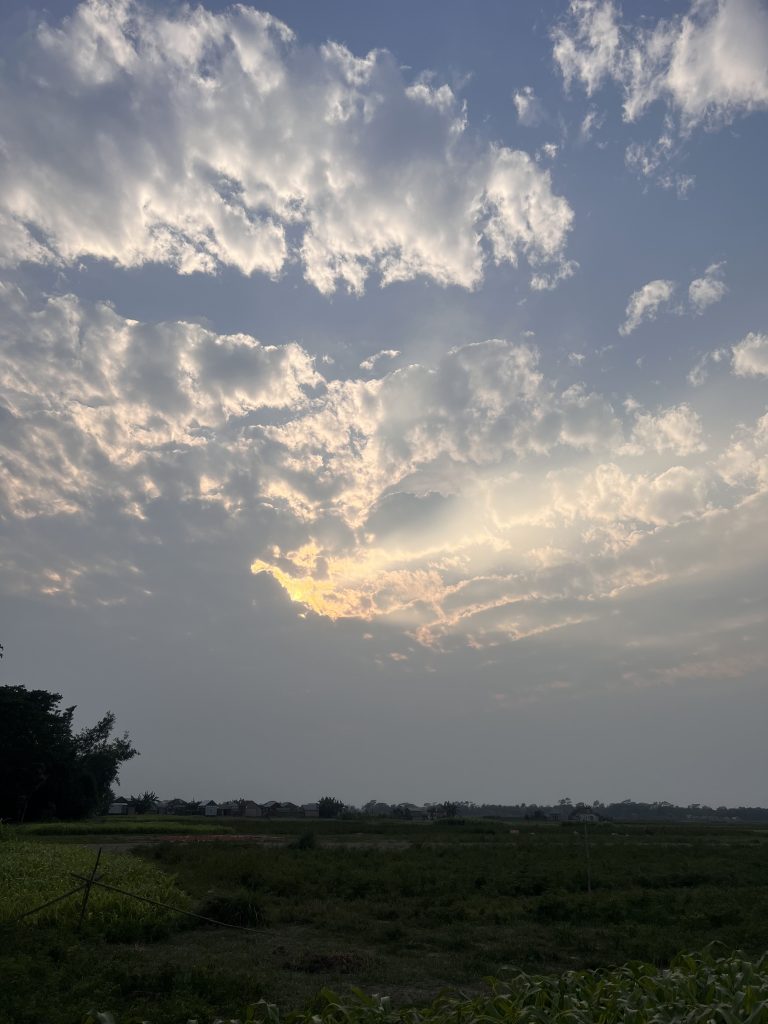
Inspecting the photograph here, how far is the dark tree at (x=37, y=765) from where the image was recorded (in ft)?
191

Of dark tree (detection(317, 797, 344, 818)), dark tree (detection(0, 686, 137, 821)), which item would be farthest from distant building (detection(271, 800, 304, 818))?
dark tree (detection(0, 686, 137, 821))

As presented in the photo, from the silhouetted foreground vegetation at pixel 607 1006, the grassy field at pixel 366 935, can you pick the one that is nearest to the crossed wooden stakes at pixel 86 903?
the grassy field at pixel 366 935

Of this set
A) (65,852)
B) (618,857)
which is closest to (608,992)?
(65,852)

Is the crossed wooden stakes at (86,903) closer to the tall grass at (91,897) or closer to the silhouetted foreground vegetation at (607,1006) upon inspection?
the tall grass at (91,897)

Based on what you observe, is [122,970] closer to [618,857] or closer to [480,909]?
[480,909]

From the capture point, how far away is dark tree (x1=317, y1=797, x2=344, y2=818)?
120375 mm

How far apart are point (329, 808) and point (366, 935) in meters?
114

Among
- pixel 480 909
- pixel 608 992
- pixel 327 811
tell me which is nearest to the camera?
pixel 608 992

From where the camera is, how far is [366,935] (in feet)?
50.4

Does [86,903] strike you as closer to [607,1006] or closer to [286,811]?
[607,1006]

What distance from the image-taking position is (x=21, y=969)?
1032 cm

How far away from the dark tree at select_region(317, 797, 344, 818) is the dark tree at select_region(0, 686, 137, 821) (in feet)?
190

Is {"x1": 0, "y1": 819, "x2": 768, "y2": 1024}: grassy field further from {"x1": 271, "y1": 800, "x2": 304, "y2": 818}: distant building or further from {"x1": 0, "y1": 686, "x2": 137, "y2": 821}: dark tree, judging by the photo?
{"x1": 271, "y1": 800, "x2": 304, "y2": 818}: distant building

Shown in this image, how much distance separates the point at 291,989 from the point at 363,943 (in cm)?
479
